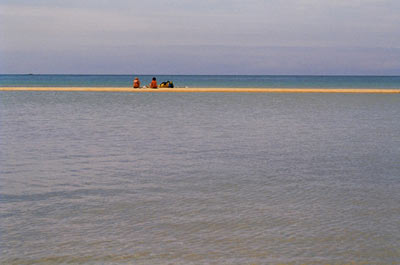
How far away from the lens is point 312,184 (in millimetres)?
11055

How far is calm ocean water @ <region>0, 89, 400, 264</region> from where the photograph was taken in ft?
23.5

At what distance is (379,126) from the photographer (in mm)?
23078

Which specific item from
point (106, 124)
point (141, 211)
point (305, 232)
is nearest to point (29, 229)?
point (141, 211)

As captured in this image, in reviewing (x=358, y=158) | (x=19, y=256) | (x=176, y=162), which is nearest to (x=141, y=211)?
(x=19, y=256)

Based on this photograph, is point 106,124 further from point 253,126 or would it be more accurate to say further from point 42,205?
point 42,205

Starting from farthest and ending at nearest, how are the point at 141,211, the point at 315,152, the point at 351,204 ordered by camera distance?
the point at 315,152 → the point at 351,204 → the point at 141,211

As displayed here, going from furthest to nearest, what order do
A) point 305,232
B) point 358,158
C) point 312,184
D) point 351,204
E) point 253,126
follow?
point 253,126 < point 358,158 < point 312,184 < point 351,204 < point 305,232

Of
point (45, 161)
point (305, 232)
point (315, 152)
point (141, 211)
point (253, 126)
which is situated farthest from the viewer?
point (253, 126)

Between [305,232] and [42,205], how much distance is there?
14.5 feet

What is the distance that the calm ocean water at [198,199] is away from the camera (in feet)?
23.5

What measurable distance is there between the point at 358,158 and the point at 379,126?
31.2ft

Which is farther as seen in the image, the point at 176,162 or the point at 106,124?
the point at 106,124

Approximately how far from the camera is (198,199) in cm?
965

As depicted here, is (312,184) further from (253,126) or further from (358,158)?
(253,126)
